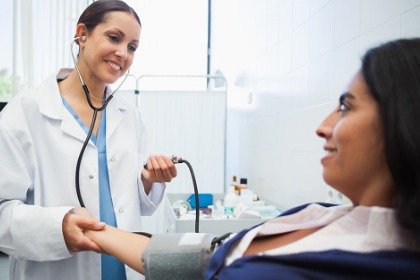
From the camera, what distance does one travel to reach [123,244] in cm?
81

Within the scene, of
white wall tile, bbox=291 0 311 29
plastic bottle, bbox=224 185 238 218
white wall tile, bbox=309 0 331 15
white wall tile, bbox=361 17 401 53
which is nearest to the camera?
white wall tile, bbox=361 17 401 53

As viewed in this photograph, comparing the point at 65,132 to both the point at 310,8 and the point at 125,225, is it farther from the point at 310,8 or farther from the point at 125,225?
the point at 310,8

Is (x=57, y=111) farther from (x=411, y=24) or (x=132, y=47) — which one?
(x=411, y=24)

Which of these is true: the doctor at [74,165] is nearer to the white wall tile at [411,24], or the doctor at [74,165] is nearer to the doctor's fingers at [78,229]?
the doctor's fingers at [78,229]

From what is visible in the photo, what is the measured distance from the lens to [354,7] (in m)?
1.16

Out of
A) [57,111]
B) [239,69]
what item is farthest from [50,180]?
[239,69]

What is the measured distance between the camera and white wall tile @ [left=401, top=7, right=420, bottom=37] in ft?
2.82

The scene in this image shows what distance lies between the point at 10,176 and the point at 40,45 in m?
2.41

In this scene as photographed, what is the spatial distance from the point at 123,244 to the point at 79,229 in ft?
0.38

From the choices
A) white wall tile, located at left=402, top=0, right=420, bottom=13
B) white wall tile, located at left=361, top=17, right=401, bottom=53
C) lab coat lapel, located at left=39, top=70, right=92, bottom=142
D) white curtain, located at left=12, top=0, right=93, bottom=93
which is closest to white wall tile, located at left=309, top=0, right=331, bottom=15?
white wall tile, located at left=361, top=17, right=401, bottom=53

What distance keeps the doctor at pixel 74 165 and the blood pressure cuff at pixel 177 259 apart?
170mm

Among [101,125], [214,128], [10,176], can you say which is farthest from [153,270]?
[214,128]

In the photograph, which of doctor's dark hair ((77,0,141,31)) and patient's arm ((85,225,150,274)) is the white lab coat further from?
doctor's dark hair ((77,0,141,31))

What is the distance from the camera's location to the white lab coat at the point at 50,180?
0.85 m
